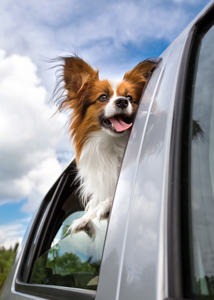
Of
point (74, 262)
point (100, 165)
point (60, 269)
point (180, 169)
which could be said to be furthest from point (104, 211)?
point (180, 169)

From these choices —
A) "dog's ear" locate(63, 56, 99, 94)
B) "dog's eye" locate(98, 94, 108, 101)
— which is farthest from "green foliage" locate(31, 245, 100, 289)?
"dog's ear" locate(63, 56, 99, 94)

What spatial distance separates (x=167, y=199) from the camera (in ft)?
2.69

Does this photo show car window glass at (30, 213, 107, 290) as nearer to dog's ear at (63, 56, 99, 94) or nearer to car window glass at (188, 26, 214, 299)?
car window glass at (188, 26, 214, 299)

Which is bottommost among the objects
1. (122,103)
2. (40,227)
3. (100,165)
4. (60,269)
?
(60,269)

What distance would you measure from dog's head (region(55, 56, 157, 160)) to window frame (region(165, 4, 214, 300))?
0.97 m

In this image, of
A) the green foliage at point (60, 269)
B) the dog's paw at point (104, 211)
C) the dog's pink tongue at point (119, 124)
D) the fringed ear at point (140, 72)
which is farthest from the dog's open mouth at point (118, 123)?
the green foliage at point (60, 269)

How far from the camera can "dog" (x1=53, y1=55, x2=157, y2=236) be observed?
7.15 feet

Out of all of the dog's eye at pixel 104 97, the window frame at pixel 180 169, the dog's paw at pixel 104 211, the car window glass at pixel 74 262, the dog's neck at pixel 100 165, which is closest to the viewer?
the window frame at pixel 180 169

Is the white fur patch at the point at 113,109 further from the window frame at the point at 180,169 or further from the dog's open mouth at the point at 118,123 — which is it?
the window frame at the point at 180,169

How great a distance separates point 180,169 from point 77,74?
6.01 ft

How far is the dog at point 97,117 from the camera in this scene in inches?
85.8

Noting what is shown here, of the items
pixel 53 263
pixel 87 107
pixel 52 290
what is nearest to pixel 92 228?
pixel 52 290

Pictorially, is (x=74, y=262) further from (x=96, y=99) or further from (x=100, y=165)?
(x=96, y=99)

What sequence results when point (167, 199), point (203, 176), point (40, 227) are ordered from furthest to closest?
1. point (40, 227)
2. point (203, 176)
3. point (167, 199)
